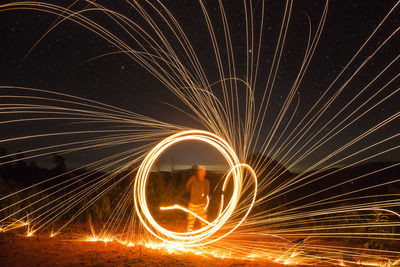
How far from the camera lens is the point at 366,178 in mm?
24141

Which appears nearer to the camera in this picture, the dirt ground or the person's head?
the dirt ground

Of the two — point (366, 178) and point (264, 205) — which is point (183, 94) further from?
point (366, 178)

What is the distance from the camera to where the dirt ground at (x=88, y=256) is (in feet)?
16.0

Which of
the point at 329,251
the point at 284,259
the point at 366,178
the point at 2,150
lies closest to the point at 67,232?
the point at 284,259

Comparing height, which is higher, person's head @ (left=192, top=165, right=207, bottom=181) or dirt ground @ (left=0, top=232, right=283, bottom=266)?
person's head @ (left=192, top=165, right=207, bottom=181)

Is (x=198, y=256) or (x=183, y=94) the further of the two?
(x=183, y=94)

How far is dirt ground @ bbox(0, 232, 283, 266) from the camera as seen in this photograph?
489cm

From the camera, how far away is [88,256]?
5.25 meters

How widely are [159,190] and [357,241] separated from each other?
693cm

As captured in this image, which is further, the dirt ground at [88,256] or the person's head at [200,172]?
the person's head at [200,172]

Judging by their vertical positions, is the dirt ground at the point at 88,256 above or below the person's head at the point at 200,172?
below

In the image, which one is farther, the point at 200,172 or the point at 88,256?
the point at 200,172

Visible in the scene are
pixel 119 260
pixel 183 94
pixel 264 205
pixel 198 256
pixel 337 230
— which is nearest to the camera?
pixel 119 260

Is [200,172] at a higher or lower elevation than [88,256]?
higher
